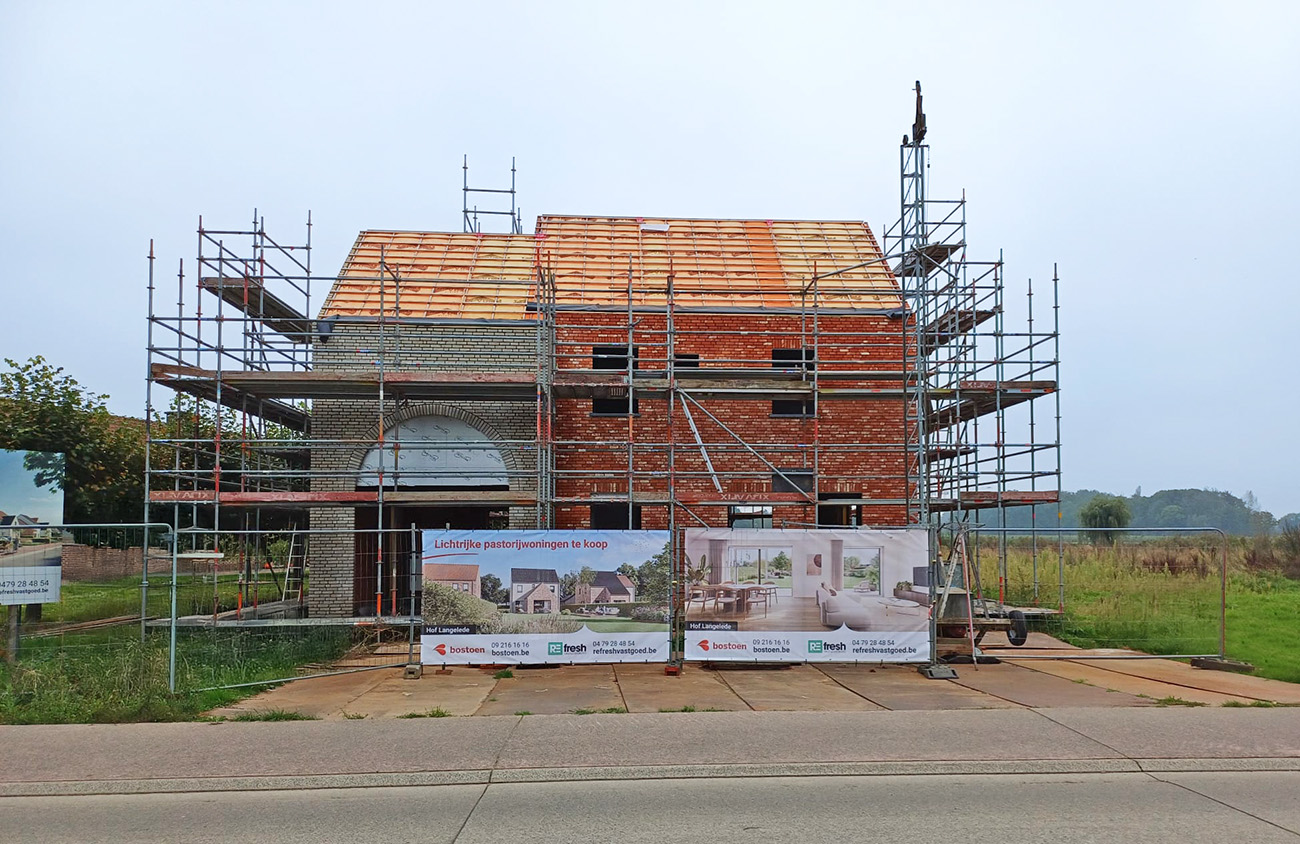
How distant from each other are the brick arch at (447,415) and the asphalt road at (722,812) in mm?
9153

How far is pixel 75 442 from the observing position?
20.2 metres

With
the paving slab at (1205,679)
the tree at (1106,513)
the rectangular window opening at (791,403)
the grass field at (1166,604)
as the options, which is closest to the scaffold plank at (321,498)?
the rectangular window opening at (791,403)

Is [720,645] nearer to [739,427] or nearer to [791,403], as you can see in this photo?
[739,427]

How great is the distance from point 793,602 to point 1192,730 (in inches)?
189

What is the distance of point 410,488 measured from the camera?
16516 mm

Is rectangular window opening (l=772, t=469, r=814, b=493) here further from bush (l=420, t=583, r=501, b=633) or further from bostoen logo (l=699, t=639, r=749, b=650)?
bush (l=420, t=583, r=501, b=633)

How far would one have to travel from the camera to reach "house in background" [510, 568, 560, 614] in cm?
1259

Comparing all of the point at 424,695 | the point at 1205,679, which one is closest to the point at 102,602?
the point at 424,695

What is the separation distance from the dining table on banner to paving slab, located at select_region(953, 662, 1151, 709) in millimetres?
2695

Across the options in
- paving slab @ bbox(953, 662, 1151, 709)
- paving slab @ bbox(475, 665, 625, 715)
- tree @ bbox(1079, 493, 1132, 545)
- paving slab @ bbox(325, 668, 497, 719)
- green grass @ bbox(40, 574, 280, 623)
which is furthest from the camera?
tree @ bbox(1079, 493, 1132, 545)

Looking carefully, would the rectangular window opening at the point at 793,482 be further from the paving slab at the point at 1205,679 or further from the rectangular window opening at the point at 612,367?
the paving slab at the point at 1205,679

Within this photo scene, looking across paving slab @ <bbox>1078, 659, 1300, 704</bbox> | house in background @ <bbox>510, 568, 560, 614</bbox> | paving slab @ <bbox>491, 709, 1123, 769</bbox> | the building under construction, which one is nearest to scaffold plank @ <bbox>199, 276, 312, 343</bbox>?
the building under construction

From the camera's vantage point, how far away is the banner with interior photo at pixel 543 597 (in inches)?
492

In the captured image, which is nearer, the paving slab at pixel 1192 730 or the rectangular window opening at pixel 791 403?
the paving slab at pixel 1192 730
